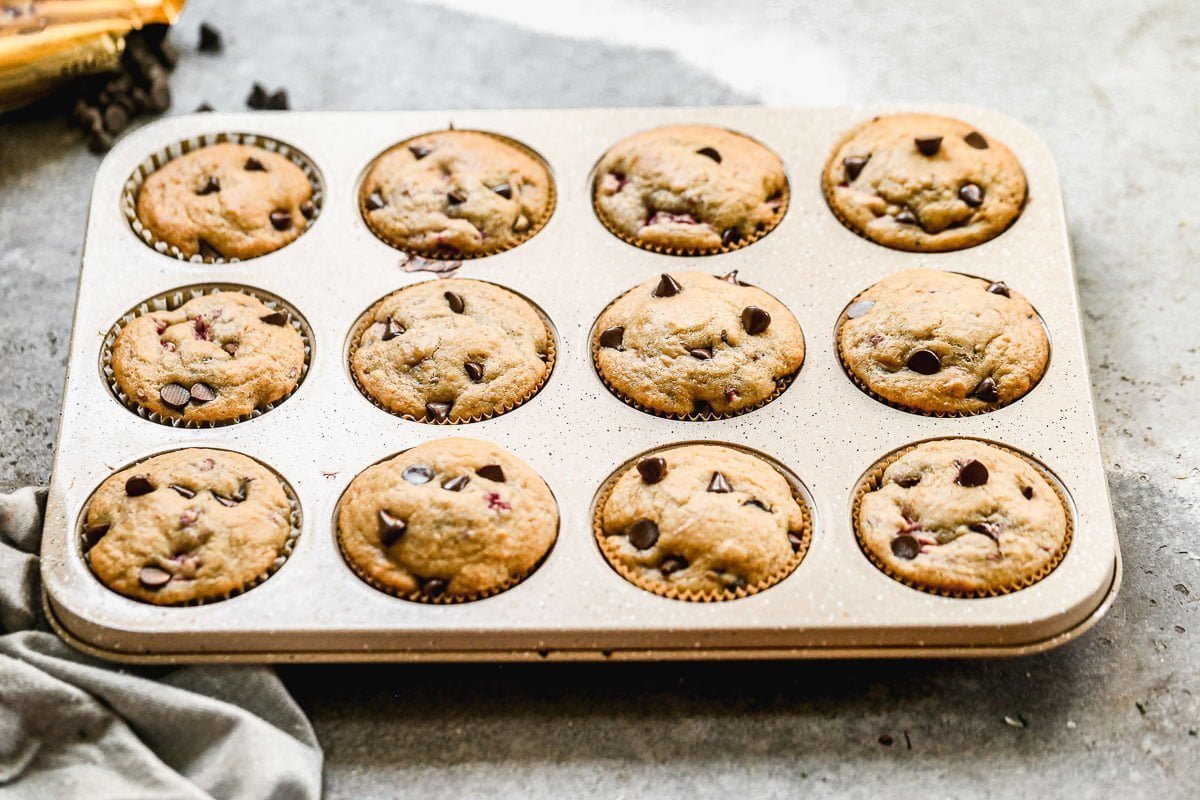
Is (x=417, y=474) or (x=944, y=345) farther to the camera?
(x=944, y=345)

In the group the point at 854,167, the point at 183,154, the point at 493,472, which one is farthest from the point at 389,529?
the point at 854,167

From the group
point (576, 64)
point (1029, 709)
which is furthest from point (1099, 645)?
point (576, 64)

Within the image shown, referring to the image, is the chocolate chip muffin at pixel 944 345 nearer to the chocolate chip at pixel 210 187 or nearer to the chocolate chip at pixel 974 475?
the chocolate chip at pixel 974 475

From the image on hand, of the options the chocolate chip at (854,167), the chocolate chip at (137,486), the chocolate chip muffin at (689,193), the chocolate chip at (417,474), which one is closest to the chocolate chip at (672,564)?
the chocolate chip at (417,474)

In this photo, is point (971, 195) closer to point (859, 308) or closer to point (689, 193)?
point (859, 308)

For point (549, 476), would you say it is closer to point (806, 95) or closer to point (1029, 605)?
point (1029, 605)

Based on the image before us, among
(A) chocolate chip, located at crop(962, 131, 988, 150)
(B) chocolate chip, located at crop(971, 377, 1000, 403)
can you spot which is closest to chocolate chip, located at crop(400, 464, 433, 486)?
(B) chocolate chip, located at crop(971, 377, 1000, 403)

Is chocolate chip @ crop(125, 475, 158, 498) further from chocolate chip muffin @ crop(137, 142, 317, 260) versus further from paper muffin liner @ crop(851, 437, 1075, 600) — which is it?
paper muffin liner @ crop(851, 437, 1075, 600)
